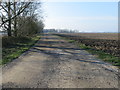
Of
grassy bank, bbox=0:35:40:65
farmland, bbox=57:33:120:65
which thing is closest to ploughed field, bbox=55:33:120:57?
farmland, bbox=57:33:120:65

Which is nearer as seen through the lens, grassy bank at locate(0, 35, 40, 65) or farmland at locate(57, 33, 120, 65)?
grassy bank at locate(0, 35, 40, 65)

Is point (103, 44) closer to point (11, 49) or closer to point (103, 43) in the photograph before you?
point (103, 43)

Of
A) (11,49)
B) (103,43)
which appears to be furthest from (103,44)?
(11,49)

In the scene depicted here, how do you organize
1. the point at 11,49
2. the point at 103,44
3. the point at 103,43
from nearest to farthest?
1. the point at 11,49
2. the point at 103,44
3. the point at 103,43

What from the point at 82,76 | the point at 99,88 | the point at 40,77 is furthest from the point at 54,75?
the point at 99,88

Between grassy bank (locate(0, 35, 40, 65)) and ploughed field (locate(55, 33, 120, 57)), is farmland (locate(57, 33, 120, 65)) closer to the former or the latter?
ploughed field (locate(55, 33, 120, 57))

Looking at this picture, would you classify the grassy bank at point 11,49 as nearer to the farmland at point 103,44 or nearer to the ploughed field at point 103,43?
the farmland at point 103,44

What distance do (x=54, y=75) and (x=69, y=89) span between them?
1.72 m

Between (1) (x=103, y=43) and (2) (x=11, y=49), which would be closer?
(2) (x=11, y=49)

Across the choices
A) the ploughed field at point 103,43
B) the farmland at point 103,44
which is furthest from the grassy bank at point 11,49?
the ploughed field at point 103,43

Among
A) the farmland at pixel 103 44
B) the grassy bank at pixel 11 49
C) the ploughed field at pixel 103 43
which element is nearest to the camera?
the grassy bank at pixel 11 49

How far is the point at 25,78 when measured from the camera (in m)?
6.18

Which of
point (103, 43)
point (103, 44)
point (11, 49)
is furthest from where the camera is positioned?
point (103, 43)

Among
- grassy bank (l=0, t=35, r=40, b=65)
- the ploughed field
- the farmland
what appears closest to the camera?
grassy bank (l=0, t=35, r=40, b=65)
